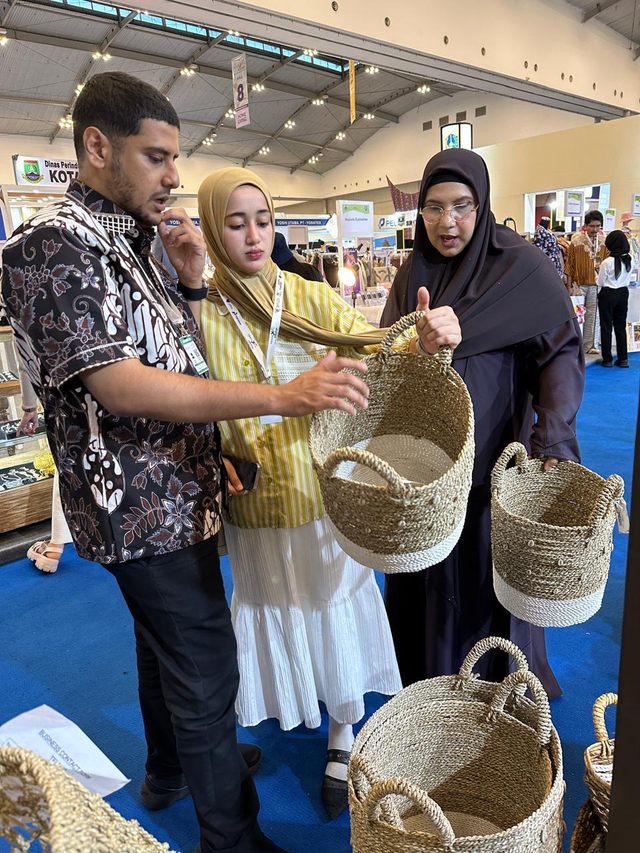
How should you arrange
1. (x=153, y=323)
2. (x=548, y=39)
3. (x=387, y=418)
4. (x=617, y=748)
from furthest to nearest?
(x=548, y=39)
(x=387, y=418)
(x=153, y=323)
(x=617, y=748)

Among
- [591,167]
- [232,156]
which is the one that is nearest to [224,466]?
[591,167]

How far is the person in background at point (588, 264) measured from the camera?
7.87 m

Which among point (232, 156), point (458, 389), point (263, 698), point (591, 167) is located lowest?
point (263, 698)

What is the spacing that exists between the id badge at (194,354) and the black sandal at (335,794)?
1156 millimetres

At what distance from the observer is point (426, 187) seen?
5.31 feet

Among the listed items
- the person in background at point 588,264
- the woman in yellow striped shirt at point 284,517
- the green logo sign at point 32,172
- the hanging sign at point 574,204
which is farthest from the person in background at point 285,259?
the hanging sign at point 574,204

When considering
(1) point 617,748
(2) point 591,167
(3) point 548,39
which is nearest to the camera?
(1) point 617,748

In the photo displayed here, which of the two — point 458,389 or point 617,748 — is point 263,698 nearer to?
point 458,389

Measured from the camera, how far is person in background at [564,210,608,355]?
787cm

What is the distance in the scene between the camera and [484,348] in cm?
150

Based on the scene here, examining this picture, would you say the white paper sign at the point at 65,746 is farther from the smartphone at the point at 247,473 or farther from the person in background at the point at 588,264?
the person in background at the point at 588,264

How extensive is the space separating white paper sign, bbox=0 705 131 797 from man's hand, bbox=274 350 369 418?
0.77 m

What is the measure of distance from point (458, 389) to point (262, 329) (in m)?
0.54

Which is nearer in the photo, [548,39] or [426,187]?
[426,187]
